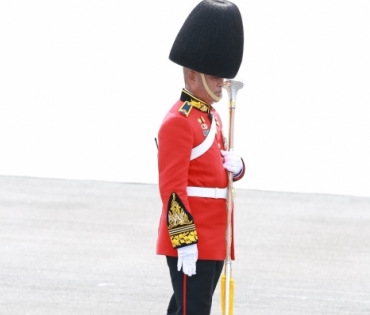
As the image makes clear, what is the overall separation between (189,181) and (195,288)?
1.38 ft

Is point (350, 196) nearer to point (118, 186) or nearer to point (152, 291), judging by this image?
point (118, 186)

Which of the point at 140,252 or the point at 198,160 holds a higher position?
the point at 198,160

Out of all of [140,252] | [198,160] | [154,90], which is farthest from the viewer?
[154,90]

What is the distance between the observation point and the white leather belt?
4297mm

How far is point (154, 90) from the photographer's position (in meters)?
11.1

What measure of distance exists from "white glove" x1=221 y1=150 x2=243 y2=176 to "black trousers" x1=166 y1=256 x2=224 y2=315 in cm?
38

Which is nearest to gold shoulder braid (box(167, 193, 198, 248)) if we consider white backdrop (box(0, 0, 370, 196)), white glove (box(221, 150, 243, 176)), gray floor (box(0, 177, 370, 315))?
white glove (box(221, 150, 243, 176))

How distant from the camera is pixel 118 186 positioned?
11.1m

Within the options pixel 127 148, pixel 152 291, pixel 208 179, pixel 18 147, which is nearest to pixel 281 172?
pixel 127 148

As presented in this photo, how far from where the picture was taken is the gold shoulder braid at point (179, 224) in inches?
164

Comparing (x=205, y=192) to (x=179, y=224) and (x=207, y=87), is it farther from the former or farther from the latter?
(x=207, y=87)

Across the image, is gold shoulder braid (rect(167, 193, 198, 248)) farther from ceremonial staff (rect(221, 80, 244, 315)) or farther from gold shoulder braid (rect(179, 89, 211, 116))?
gold shoulder braid (rect(179, 89, 211, 116))

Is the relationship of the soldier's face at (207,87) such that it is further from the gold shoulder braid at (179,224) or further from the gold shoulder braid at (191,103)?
the gold shoulder braid at (179,224)

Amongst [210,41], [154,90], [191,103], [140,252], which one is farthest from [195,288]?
[154,90]
